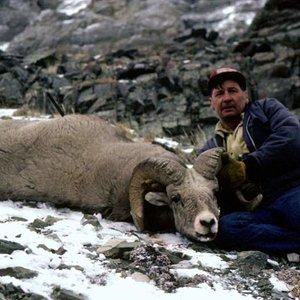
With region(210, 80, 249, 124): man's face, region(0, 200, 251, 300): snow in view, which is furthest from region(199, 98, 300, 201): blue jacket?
region(0, 200, 251, 300): snow

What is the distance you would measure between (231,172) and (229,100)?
0.71 meters

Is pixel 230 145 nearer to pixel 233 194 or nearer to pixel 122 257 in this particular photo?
pixel 233 194

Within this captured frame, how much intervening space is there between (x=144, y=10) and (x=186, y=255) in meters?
44.3

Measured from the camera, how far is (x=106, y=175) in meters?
6.26

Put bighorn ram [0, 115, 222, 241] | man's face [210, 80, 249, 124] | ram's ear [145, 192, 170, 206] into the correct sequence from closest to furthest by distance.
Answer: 1. bighorn ram [0, 115, 222, 241]
2. ram's ear [145, 192, 170, 206]
3. man's face [210, 80, 249, 124]

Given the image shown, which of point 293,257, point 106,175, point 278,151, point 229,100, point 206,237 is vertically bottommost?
point 293,257

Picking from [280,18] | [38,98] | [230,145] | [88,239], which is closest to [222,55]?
[280,18]

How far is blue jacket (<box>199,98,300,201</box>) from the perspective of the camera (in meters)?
5.41

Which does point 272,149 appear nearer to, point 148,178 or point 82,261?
point 148,178

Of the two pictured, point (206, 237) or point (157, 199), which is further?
point (157, 199)

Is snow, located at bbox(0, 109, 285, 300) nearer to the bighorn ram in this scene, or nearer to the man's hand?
the bighorn ram

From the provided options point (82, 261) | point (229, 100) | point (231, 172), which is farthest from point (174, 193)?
point (82, 261)

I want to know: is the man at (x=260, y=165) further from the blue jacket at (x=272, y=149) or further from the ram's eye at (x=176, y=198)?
the ram's eye at (x=176, y=198)

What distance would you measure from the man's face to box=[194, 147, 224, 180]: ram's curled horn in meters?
0.43
